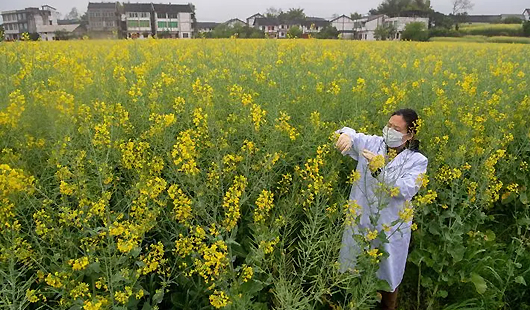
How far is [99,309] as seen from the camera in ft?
5.85

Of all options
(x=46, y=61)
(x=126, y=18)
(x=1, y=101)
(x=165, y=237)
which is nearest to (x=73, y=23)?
(x=126, y=18)

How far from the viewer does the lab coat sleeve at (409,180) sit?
101 inches

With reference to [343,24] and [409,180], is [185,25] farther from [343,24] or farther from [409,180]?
[409,180]

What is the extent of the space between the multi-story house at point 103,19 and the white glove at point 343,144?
452 centimetres

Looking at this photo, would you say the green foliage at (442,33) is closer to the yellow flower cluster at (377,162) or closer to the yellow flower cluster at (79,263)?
the yellow flower cluster at (377,162)

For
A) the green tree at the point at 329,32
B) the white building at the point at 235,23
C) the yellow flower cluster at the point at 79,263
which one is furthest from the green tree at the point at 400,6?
the yellow flower cluster at the point at 79,263

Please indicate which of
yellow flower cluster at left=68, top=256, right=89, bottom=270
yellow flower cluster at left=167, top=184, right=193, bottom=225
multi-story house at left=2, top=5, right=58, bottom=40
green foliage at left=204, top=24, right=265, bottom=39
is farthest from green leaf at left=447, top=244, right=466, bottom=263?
green foliage at left=204, top=24, right=265, bottom=39

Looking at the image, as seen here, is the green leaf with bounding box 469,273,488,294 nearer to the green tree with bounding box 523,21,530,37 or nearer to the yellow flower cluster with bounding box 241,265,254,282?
the yellow flower cluster with bounding box 241,265,254,282

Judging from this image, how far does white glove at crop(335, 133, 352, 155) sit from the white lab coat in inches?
3.7

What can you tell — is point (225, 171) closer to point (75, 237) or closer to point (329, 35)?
point (75, 237)

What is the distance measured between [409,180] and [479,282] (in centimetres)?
112

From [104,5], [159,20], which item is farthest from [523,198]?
[159,20]

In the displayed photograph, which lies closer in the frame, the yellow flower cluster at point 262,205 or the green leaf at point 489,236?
the yellow flower cluster at point 262,205

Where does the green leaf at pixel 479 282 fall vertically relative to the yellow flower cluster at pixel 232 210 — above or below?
below
